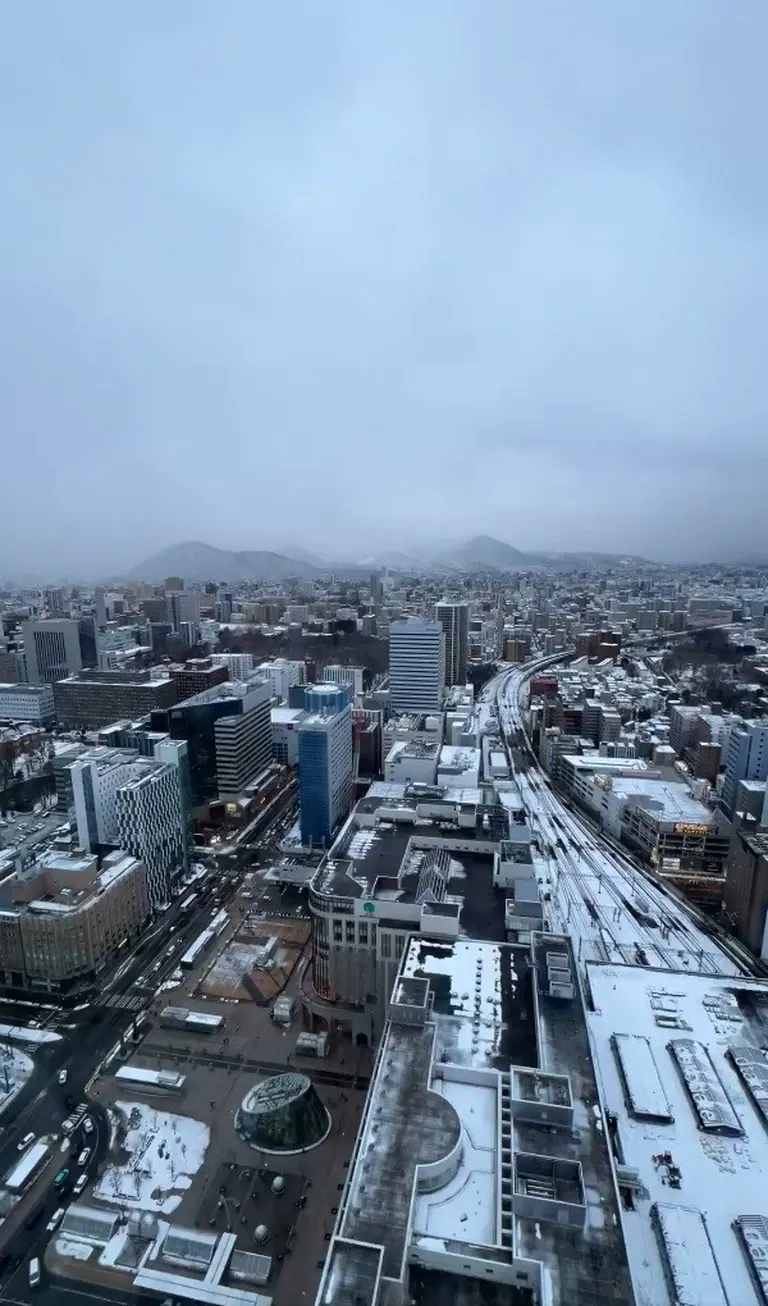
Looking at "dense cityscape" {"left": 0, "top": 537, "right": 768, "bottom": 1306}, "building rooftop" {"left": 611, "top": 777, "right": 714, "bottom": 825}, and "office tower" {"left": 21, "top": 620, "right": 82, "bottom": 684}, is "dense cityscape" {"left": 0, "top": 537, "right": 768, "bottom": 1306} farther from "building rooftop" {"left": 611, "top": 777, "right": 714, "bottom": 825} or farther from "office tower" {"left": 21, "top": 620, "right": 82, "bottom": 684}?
"office tower" {"left": 21, "top": 620, "right": 82, "bottom": 684}

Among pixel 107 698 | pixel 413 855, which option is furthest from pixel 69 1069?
pixel 107 698

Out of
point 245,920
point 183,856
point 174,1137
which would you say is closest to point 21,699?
point 183,856

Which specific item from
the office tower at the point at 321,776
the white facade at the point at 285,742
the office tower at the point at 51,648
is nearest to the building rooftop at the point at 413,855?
Answer: the office tower at the point at 321,776

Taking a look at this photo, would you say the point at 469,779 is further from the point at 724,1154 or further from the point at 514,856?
the point at 724,1154

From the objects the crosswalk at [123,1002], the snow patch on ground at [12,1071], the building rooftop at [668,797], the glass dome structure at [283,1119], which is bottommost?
the crosswalk at [123,1002]

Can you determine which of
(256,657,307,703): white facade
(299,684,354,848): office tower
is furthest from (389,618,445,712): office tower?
(299,684,354,848): office tower

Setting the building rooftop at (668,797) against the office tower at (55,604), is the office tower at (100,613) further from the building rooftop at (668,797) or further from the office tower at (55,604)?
the building rooftop at (668,797)
